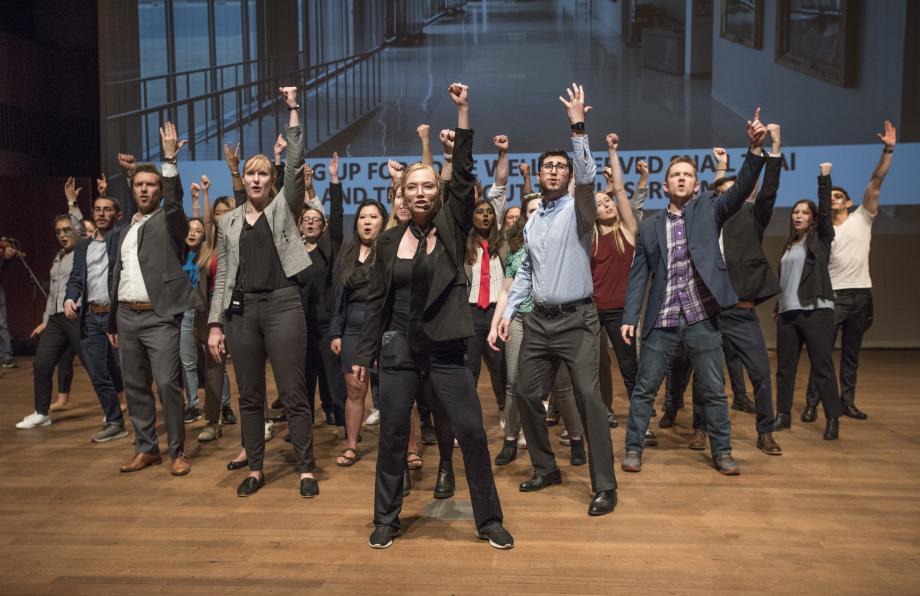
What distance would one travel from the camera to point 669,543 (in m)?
3.29

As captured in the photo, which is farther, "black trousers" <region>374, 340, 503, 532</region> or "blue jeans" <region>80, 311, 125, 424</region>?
"blue jeans" <region>80, 311, 125, 424</region>

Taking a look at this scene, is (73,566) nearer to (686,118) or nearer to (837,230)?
(837,230)

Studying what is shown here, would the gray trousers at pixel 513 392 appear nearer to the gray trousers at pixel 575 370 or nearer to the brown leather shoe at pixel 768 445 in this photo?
the gray trousers at pixel 575 370

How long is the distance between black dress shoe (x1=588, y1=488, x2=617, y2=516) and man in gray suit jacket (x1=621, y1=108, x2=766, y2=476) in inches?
22.6

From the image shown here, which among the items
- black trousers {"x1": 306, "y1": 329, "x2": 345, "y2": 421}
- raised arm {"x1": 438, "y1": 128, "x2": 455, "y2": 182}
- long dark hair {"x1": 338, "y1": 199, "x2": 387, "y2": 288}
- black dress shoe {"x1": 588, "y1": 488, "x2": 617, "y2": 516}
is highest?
raised arm {"x1": 438, "y1": 128, "x2": 455, "y2": 182}

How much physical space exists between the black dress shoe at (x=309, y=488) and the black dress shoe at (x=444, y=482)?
55 centimetres

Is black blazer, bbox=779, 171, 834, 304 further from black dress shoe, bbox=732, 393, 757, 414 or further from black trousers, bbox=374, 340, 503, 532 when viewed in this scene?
black trousers, bbox=374, 340, 503, 532

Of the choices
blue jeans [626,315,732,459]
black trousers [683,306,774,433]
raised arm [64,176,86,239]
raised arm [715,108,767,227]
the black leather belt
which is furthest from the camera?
raised arm [64,176,86,239]

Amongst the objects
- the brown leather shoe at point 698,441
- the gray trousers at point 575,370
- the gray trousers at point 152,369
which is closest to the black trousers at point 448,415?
the gray trousers at point 575,370

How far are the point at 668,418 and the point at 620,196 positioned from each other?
1.48 m

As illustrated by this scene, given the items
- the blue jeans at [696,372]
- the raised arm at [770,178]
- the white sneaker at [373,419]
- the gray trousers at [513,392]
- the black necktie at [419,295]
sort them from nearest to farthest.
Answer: the black necktie at [419,295] < the raised arm at [770,178] < the blue jeans at [696,372] < the gray trousers at [513,392] < the white sneaker at [373,419]

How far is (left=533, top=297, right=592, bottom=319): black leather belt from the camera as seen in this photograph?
3735 mm

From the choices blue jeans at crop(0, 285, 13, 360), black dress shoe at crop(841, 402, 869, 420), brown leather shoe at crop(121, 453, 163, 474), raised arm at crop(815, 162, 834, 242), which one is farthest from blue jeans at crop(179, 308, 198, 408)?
black dress shoe at crop(841, 402, 869, 420)

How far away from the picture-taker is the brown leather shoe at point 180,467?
14.3 ft
